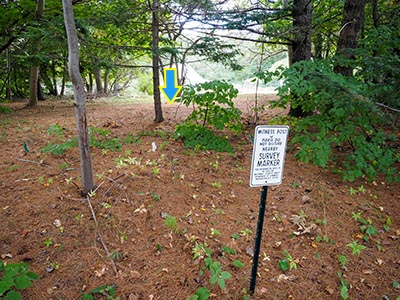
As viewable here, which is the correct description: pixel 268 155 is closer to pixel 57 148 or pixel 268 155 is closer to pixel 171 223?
pixel 171 223

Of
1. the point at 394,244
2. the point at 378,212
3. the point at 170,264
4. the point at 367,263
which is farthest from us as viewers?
the point at 378,212

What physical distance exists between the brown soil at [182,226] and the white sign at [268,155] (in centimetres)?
108

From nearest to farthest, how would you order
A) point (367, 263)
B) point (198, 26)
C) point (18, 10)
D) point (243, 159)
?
point (367, 263) < point (243, 159) < point (198, 26) < point (18, 10)

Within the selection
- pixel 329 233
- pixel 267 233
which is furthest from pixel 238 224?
pixel 329 233

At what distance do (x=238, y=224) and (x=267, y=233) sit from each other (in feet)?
1.16

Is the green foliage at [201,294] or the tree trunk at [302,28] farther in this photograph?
the tree trunk at [302,28]

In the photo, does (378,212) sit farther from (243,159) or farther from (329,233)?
(243,159)

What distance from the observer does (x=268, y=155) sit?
2010mm

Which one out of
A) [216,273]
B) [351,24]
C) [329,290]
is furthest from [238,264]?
[351,24]

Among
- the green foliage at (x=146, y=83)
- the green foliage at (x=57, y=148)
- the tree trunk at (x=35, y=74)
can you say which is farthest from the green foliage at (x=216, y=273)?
the green foliage at (x=146, y=83)

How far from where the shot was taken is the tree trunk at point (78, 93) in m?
2.57

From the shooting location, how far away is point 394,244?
299 centimetres

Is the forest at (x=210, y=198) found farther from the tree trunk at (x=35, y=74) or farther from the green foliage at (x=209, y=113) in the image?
the tree trunk at (x=35, y=74)

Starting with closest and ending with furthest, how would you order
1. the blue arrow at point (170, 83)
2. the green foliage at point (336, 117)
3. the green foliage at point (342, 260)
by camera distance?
the green foliage at point (342, 260) → the green foliage at point (336, 117) → the blue arrow at point (170, 83)
